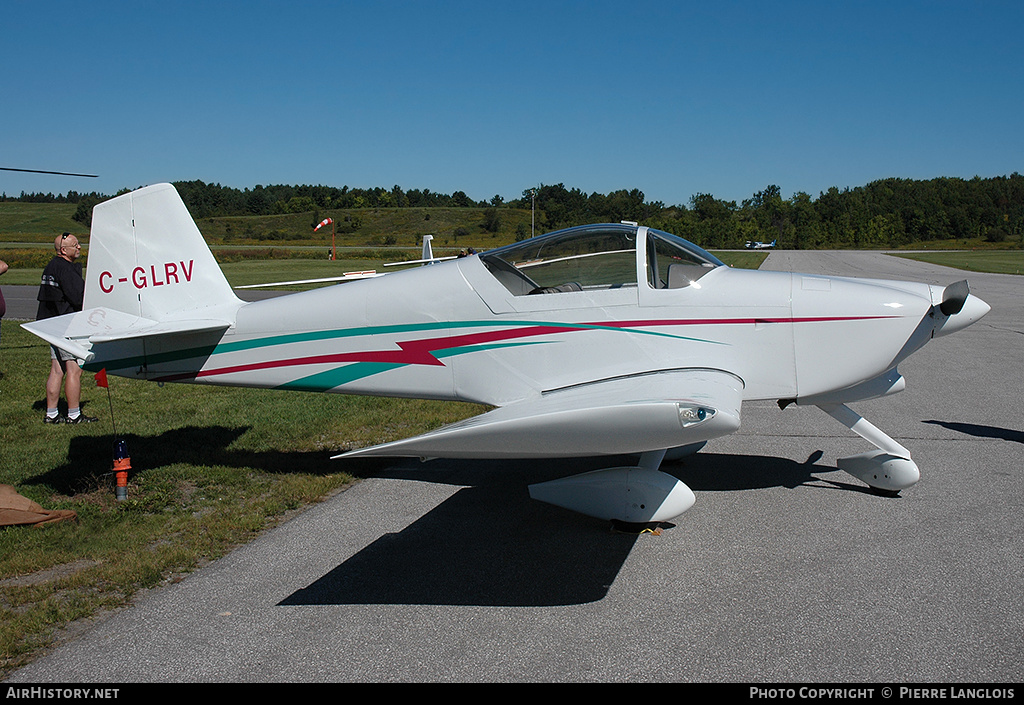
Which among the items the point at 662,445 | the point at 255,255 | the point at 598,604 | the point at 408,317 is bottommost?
the point at 598,604

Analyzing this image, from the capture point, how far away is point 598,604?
368cm

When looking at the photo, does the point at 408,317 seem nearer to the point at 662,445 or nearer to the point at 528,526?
the point at 528,526

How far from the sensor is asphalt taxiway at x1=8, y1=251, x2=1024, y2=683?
307 centimetres

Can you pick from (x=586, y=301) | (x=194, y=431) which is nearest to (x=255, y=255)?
(x=194, y=431)

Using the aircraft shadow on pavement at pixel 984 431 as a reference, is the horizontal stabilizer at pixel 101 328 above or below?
above

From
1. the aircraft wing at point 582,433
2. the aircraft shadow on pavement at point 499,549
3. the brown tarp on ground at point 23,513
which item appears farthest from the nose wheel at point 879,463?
the brown tarp on ground at point 23,513

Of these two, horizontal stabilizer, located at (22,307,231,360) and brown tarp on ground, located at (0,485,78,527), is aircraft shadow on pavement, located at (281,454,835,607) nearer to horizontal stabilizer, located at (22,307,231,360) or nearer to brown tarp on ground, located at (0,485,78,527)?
horizontal stabilizer, located at (22,307,231,360)

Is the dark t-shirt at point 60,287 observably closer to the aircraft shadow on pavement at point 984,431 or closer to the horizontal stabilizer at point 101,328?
the horizontal stabilizer at point 101,328

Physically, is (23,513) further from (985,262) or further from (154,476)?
(985,262)

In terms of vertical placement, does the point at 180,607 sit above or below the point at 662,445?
below

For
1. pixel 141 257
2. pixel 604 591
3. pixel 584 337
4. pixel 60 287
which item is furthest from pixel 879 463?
pixel 60 287

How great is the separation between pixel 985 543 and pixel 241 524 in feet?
15.8

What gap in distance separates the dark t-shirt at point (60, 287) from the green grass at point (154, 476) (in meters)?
1.30

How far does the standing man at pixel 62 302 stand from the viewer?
7566 millimetres
